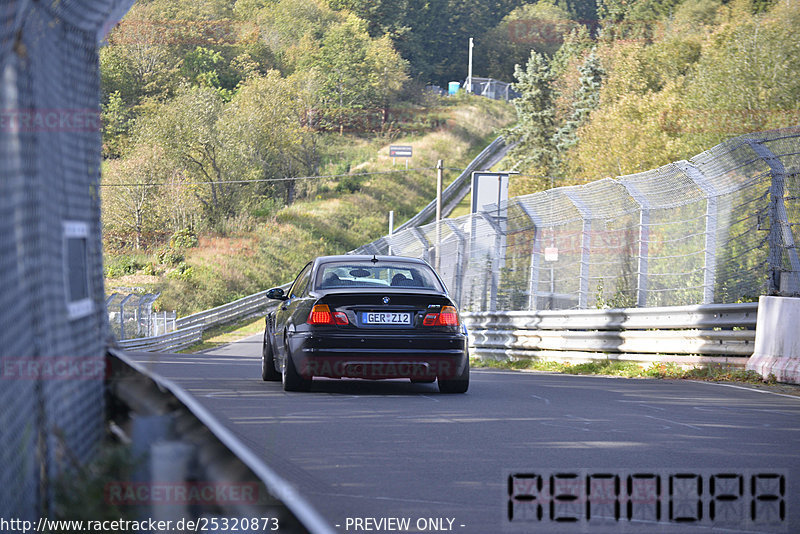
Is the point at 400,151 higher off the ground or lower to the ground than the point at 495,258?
higher

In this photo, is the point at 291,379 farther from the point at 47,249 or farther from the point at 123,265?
the point at 123,265

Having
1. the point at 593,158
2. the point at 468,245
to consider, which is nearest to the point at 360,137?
the point at 593,158

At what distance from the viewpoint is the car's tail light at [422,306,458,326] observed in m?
11.0

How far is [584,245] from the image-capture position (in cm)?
1834

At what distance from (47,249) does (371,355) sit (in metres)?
7.12

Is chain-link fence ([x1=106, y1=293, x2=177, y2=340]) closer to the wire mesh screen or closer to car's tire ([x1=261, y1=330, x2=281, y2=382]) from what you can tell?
car's tire ([x1=261, y1=330, x2=281, y2=382])

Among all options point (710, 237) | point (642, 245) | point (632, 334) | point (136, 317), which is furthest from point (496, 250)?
point (136, 317)

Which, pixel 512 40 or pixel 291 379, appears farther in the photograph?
pixel 512 40

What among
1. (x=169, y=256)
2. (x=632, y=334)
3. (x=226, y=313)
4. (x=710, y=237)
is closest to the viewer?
(x=710, y=237)

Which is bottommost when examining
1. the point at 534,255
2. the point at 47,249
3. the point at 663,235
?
the point at 534,255

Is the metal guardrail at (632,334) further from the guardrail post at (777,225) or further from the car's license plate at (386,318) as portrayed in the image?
the car's license plate at (386,318)

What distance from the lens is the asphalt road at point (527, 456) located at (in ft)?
17.8

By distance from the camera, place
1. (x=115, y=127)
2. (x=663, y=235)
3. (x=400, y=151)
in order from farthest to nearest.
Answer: (x=115, y=127)
(x=400, y=151)
(x=663, y=235)

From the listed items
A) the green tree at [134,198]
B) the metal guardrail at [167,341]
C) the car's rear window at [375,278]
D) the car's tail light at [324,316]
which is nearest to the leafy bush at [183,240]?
the green tree at [134,198]
